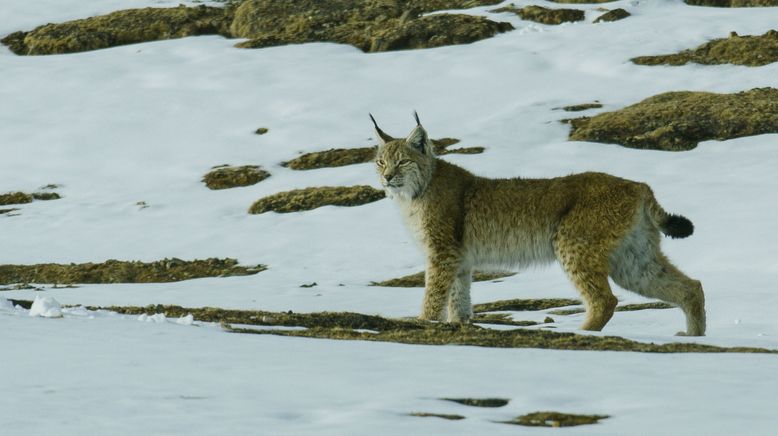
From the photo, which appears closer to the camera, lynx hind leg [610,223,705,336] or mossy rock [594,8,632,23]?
lynx hind leg [610,223,705,336]

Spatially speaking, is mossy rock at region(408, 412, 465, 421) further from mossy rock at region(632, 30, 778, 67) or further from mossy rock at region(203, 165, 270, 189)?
mossy rock at region(632, 30, 778, 67)

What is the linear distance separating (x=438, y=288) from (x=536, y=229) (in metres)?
1.35

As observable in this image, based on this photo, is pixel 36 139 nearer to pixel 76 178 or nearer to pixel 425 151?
pixel 76 178

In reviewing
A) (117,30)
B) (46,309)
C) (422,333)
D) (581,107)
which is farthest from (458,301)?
(117,30)

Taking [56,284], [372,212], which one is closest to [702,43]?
[372,212]

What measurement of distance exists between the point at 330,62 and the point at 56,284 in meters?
22.3

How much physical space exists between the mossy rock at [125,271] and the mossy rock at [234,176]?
7.53 meters

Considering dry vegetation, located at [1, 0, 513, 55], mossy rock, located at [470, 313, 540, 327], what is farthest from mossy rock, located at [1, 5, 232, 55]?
mossy rock, located at [470, 313, 540, 327]

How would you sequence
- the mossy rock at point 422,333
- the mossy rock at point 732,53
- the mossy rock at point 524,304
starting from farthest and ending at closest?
the mossy rock at point 732,53
the mossy rock at point 524,304
the mossy rock at point 422,333

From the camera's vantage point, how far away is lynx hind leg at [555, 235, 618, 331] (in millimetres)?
13273

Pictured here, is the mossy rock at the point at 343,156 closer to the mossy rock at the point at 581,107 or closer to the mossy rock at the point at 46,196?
the mossy rock at the point at 581,107

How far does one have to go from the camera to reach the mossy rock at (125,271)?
78.7 ft

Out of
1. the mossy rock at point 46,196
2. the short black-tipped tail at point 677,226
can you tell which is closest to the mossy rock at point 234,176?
the mossy rock at point 46,196

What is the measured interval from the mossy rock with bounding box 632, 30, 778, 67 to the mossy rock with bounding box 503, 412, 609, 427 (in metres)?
32.8
